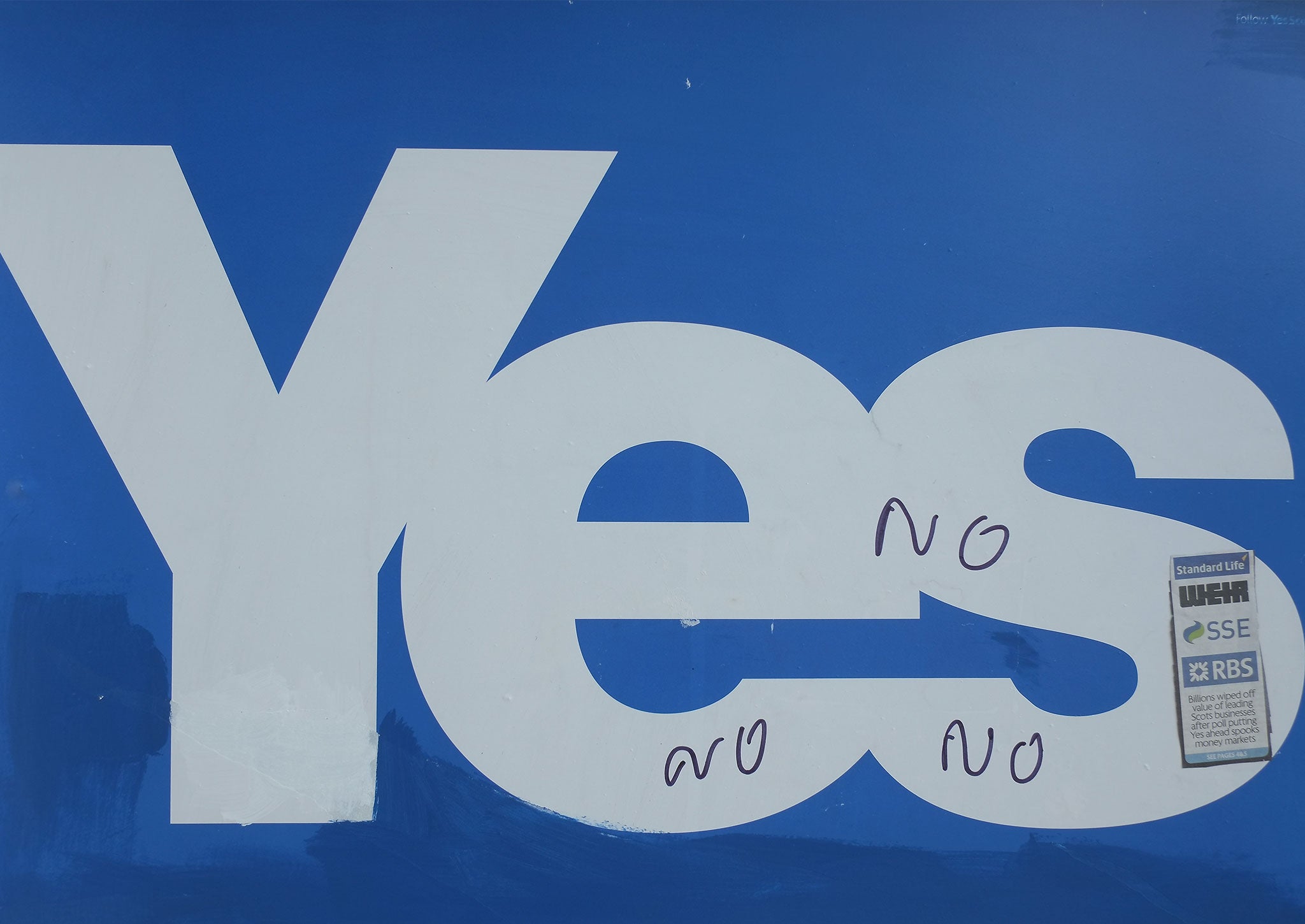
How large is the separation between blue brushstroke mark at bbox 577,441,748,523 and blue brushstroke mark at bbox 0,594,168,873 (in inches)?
28.4

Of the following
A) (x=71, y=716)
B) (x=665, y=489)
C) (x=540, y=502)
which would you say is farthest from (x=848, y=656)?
(x=71, y=716)

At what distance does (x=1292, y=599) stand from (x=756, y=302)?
3.10ft

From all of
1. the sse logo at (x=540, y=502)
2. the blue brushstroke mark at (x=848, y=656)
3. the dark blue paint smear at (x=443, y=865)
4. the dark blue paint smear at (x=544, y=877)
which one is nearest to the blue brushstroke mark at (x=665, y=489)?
the sse logo at (x=540, y=502)

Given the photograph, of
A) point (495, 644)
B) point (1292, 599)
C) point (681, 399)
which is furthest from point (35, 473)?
point (1292, 599)

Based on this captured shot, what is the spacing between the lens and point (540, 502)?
4.95 ft

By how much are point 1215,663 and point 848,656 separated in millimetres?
567

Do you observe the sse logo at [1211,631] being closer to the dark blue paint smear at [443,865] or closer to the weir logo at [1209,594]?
the weir logo at [1209,594]

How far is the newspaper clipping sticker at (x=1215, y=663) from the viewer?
1516 millimetres

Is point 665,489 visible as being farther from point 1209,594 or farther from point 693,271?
point 1209,594

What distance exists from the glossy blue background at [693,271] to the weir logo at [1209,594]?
0.28 feet

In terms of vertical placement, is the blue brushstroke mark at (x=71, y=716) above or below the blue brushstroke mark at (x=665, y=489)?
below

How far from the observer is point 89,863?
151 centimetres

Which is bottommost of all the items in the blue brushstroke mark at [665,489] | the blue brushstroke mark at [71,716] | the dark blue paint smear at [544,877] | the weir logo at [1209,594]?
the dark blue paint smear at [544,877]

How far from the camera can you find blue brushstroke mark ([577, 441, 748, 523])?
1.51 m
